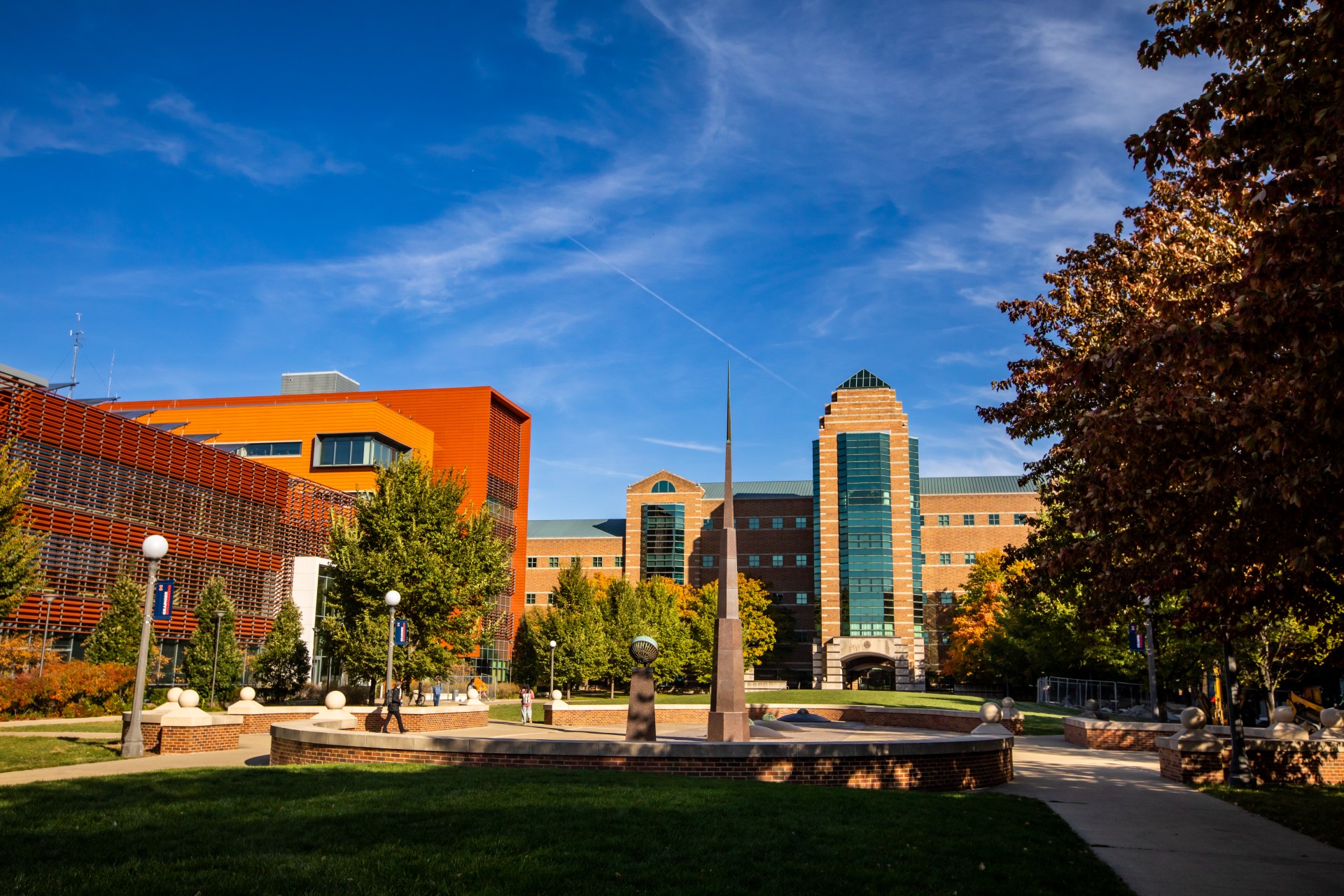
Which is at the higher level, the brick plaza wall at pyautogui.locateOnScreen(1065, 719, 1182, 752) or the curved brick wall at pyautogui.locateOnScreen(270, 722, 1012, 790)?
the curved brick wall at pyautogui.locateOnScreen(270, 722, 1012, 790)

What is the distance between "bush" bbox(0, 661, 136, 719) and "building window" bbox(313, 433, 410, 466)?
30.5 m

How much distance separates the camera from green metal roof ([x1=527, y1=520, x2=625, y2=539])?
334 ft

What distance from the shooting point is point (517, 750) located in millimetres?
14195

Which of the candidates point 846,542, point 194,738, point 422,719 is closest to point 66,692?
point 422,719

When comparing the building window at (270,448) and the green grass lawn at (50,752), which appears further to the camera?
the building window at (270,448)

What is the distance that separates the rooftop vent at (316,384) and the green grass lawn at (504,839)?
71249 millimetres

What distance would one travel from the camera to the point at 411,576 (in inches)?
1312

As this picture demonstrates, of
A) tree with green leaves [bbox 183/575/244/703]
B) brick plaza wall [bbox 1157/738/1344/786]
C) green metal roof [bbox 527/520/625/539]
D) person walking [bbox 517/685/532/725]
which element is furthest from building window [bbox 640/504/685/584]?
brick plaza wall [bbox 1157/738/1344/786]

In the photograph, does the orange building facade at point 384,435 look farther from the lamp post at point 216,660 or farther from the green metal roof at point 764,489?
the green metal roof at point 764,489

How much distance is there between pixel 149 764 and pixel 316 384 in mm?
68324

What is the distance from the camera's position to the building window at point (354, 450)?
204 ft

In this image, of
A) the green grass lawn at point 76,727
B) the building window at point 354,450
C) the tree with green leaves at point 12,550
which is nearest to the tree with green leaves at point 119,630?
the green grass lawn at point 76,727

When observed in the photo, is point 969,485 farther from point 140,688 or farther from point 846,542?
point 140,688

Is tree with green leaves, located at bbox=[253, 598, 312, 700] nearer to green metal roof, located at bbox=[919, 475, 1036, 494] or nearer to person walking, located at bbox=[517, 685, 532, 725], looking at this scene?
person walking, located at bbox=[517, 685, 532, 725]
